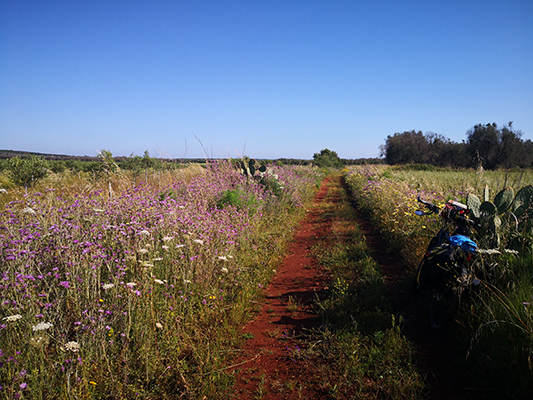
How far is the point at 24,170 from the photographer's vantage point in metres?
9.81

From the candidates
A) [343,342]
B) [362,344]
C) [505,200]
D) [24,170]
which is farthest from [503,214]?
[24,170]

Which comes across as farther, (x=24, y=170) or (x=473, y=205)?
(x=24, y=170)

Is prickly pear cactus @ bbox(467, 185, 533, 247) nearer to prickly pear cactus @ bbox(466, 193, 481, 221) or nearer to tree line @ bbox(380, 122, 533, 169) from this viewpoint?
prickly pear cactus @ bbox(466, 193, 481, 221)

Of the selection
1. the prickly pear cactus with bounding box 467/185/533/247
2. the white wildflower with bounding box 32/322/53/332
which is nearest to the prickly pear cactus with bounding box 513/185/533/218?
the prickly pear cactus with bounding box 467/185/533/247

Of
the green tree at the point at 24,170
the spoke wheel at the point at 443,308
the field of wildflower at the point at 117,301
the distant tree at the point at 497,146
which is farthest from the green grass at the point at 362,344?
the distant tree at the point at 497,146

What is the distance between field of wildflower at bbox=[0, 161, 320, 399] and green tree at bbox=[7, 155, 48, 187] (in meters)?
7.13

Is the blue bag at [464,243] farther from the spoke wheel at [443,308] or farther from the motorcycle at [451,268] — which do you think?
the spoke wheel at [443,308]

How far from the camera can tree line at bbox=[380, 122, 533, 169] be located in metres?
31.8

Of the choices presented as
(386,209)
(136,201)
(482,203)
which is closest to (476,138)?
(386,209)

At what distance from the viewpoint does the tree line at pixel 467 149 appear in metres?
31.8

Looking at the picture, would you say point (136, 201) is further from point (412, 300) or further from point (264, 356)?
point (412, 300)

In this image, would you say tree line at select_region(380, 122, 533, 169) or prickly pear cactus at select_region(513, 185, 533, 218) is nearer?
prickly pear cactus at select_region(513, 185, 533, 218)

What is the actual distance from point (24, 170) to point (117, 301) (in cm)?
979

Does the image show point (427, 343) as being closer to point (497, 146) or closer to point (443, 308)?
point (443, 308)
